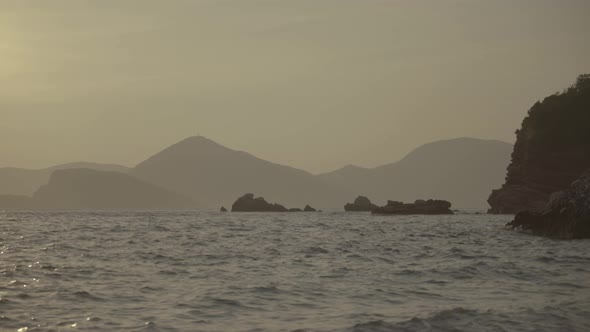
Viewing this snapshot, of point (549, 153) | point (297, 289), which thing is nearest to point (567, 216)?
point (297, 289)

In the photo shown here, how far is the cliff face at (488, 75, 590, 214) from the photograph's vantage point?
10794 centimetres

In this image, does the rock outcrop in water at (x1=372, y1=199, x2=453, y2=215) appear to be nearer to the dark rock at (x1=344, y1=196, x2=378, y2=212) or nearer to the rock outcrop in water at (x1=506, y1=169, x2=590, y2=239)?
the dark rock at (x1=344, y1=196, x2=378, y2=212)

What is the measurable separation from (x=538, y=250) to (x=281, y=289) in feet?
60.9

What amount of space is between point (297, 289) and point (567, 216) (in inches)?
1162

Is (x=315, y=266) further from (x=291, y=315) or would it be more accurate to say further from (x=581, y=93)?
(x=581, y=93)

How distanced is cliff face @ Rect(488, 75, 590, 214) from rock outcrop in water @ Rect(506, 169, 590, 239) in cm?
5670

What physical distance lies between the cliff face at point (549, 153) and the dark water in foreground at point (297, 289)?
74380mm

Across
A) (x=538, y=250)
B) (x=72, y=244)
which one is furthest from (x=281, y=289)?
(x=72, y=244)

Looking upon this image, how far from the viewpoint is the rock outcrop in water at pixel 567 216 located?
4331 centimetres

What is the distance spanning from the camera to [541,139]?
11294 cm

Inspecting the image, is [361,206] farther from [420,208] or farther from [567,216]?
[567,216]

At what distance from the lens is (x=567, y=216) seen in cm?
4625

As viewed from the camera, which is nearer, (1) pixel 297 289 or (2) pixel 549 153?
(1) pixel 297 289

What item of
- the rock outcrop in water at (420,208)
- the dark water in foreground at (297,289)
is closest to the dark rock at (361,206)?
the rock outcrop in water at (420,208)
